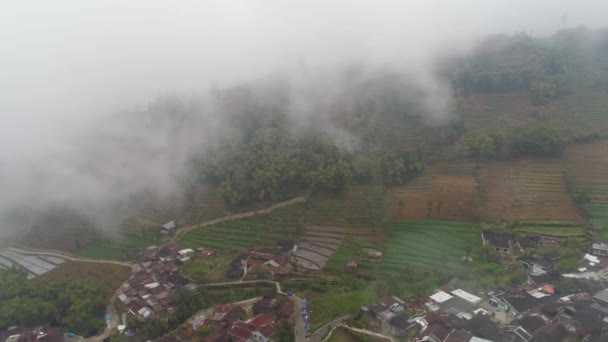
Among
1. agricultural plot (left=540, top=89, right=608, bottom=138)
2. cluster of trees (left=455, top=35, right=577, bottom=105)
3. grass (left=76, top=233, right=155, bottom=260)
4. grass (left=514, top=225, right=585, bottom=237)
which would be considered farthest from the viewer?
cluster of trees (left=455, top=35, right=577, bottom=105)

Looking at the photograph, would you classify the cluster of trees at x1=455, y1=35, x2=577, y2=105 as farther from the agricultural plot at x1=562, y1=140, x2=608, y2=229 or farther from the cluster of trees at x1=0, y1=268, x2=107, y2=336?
the cluster of trees at x1=0, y1=268, x2=107, y2=336

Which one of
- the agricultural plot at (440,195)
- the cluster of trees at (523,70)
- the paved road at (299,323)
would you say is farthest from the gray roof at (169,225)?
the cluster of trees at (523,70)

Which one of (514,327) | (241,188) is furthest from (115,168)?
(514,327)

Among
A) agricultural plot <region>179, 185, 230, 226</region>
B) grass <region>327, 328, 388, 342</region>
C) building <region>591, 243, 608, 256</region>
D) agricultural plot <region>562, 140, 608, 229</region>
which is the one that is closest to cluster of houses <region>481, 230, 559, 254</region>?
building <region>591, 243, 608, 256</region>

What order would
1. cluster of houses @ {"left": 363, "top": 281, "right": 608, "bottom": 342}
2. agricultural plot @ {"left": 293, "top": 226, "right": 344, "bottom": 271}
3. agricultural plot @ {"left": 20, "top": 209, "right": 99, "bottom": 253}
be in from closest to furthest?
cluster of houses @ {"left": 363, "top": 281, "right": 608, "bottom": 342}, agricultural plot @ {"left": 293, "top": 226, "right": 344, "bottom": 271}, agricultural plot @ {"left": 20, "top": 209, "right": 99, "bottom": 253}

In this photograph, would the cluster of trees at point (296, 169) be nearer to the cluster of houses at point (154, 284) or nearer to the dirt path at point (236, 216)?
the dirt path at point (236, 216)

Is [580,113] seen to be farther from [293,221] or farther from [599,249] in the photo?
[293,221]
